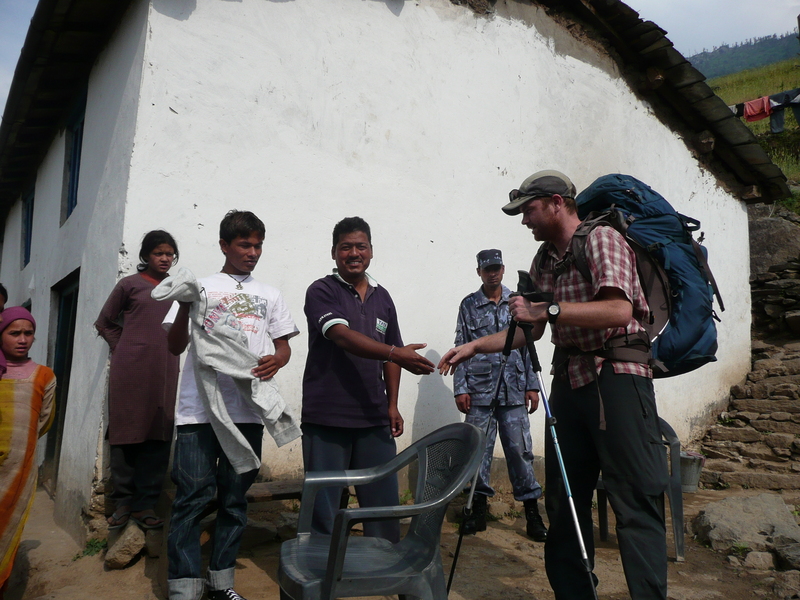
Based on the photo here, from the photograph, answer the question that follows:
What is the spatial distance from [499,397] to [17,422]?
3.16 metres

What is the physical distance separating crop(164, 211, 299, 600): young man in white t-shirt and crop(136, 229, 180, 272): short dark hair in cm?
118

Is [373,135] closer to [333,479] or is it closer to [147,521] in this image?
[147,521]

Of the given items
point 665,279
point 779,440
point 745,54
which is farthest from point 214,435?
point 745,54

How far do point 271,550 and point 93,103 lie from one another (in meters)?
4.19

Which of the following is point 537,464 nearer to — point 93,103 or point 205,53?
point 205,53

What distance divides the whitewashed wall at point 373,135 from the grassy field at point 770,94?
844cm

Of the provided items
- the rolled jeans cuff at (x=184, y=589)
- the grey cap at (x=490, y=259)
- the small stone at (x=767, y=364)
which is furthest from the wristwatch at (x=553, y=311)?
the small stone at (x=767, y=364)

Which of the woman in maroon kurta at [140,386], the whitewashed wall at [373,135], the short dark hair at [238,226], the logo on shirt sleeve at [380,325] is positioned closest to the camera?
the short dark hair at [238,226]

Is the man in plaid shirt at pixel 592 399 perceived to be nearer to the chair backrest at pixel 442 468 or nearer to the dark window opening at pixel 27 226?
the chair backrest at pixel 442 468

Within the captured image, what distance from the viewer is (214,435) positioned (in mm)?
3057

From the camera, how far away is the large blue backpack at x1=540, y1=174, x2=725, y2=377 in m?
2.62

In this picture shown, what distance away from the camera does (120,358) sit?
13.6ft

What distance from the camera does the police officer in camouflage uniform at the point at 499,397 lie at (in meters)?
4.71

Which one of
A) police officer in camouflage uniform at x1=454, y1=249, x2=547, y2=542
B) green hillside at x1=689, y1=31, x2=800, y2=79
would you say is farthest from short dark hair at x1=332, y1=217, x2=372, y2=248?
green hillside at x1=689, y1=31, x2=800, y2=79
